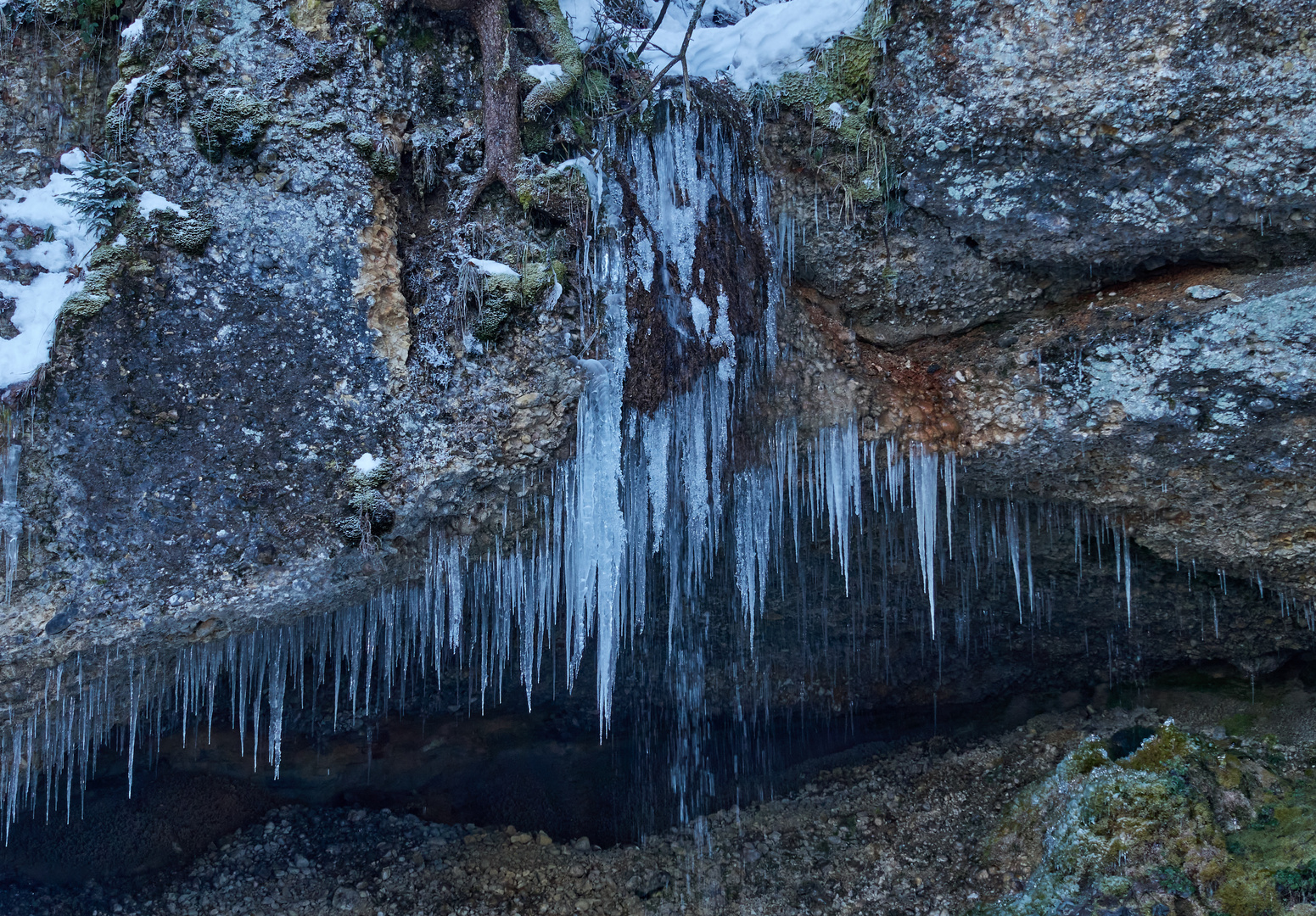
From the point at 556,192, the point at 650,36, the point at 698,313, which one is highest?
the point at 650,36

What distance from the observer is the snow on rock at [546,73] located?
15.9 ft

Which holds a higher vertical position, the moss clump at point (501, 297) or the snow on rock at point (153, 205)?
the snow on rock at point (153, 205)

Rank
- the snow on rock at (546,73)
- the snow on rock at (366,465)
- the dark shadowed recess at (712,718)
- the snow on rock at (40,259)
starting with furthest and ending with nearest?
the dark shadowed recess at (712,718), the snow on rock at (546,73), the snow on rock at (366,465), the snow on rock at (40,259)

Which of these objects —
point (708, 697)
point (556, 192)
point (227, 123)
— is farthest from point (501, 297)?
point (708, 697)

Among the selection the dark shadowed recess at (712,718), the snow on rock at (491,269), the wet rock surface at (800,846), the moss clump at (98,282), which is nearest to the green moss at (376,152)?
the snow on rock at (491,269)

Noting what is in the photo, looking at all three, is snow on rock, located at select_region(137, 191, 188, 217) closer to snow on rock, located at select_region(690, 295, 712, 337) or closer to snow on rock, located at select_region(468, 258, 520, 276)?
snow on rock, located at select_region(468, 258, 520, 276)

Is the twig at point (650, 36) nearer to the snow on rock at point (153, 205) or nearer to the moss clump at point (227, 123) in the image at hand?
the moss clump at point (227, 123)

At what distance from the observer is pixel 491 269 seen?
15.1 ft

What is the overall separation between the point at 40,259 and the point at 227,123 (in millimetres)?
1096

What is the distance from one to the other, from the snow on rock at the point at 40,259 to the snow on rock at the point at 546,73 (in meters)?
2.25

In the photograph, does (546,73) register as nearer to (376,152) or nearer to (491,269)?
(376,152)

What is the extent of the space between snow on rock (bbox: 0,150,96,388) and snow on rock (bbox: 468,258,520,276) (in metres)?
1.80

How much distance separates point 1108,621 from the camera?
7.40 meters

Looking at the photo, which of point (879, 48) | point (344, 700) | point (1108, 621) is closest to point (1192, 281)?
point (879, 48)
